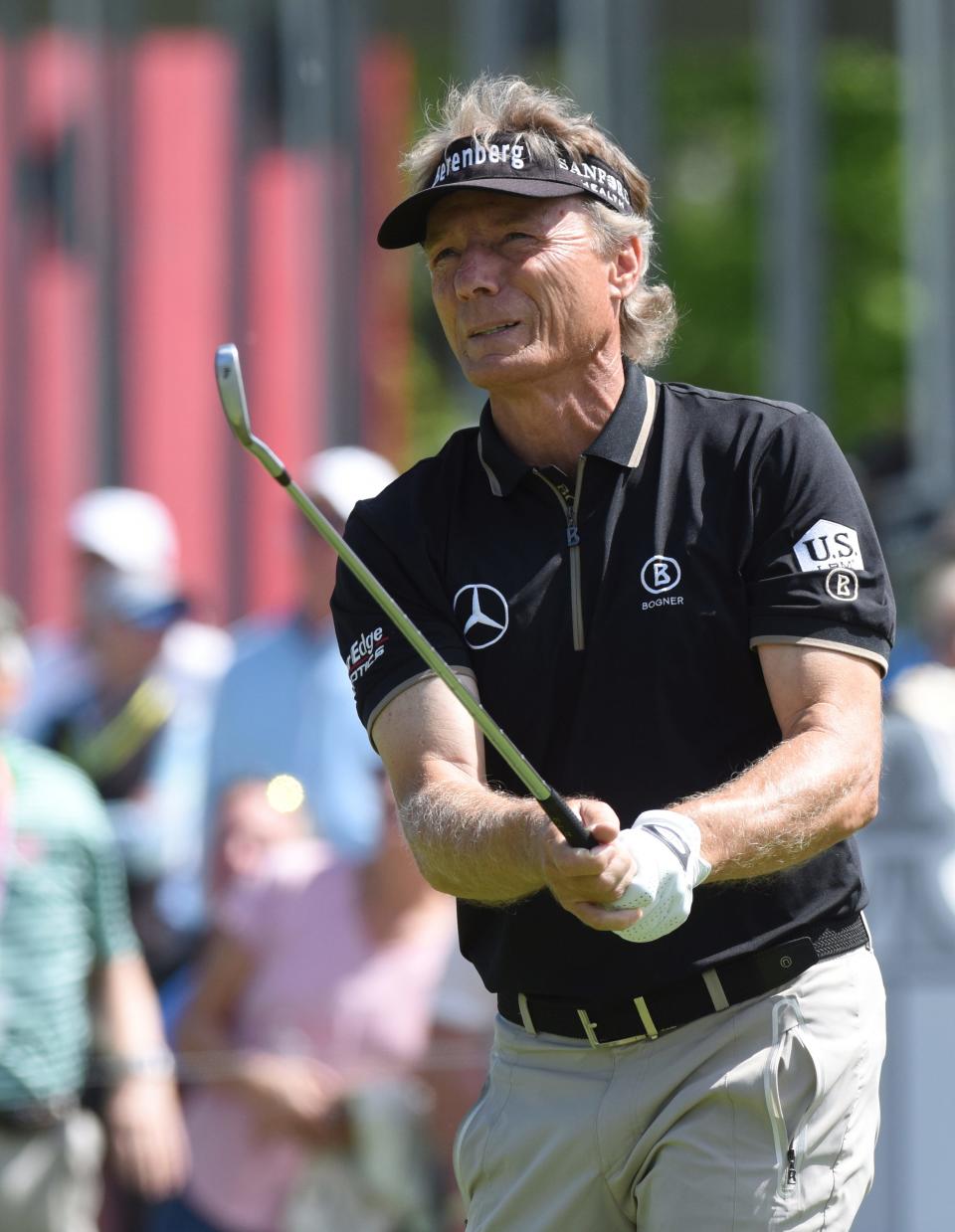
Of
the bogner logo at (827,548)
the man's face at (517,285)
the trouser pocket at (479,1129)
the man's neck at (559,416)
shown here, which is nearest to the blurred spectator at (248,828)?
the trouser pocket at (479,1129)

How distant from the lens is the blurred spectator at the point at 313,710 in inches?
284

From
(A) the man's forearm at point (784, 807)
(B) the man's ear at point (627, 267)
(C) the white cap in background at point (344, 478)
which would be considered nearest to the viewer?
(A) the man's forearm at point (784, 807)


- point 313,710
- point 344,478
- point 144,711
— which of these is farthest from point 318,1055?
point 344,478

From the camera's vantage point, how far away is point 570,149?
12.4 ft

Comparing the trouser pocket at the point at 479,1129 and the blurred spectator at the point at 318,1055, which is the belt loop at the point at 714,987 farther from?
the blurred spectator at the point at 318,1055

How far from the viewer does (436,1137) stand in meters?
6.59

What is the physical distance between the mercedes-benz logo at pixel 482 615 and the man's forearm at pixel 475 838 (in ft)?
0.79

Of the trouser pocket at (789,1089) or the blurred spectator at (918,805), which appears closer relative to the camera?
the trouser pocket at (789,1089)

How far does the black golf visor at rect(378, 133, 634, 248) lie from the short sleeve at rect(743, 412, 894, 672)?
1.77ft

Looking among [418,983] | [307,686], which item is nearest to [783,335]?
[307,686]

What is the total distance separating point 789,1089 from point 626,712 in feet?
2.16

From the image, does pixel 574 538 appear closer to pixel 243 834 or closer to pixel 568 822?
pixel 568 822

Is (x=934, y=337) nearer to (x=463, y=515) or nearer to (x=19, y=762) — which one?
(x=19, y=762)

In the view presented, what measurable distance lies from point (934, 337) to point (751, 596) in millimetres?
8814
